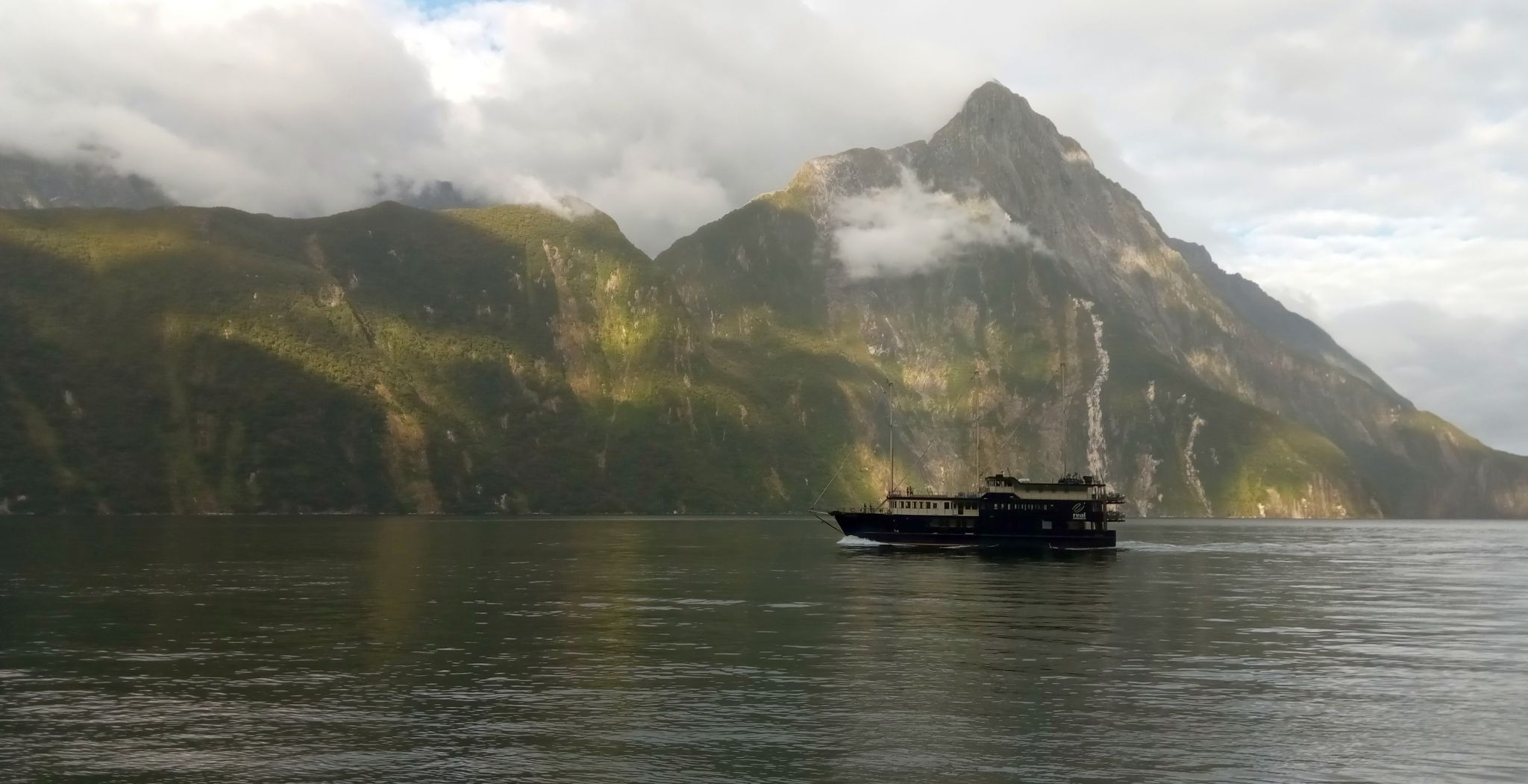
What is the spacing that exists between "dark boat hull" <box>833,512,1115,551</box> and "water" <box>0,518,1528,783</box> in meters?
65.1

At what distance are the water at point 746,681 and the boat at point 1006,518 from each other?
217 ft

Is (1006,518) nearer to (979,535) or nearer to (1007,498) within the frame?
(1007,498)

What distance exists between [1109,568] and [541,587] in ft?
235

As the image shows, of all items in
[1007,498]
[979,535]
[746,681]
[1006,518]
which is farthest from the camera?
[979,535]

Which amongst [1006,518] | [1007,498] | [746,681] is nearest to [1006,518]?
[1006,518]

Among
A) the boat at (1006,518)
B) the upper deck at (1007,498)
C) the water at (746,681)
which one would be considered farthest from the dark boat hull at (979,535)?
the water at (746,681)

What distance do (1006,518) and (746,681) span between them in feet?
430

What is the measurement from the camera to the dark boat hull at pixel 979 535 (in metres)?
179

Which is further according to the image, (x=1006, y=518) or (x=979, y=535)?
(x=979, y=535)

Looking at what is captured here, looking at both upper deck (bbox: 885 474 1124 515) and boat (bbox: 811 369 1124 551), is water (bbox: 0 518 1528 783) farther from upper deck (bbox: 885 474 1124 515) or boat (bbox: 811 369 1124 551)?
upper deck (bbox: 885 474 1124 515)

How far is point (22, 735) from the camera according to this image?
4225cm

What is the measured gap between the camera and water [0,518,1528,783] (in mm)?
39406

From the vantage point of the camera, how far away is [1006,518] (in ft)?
590

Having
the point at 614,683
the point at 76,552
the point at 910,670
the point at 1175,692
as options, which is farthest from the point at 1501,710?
the point at 76,552
